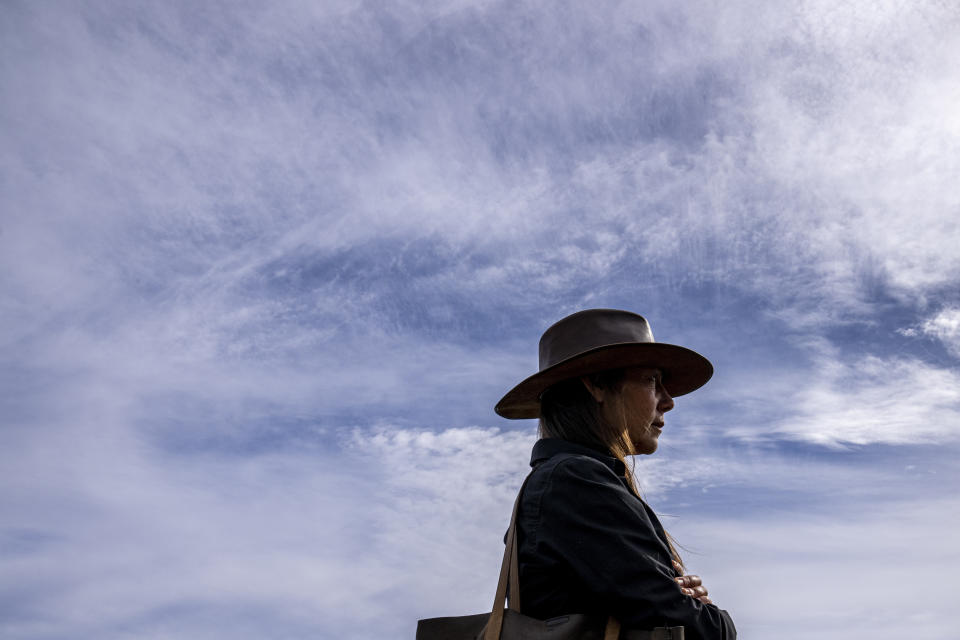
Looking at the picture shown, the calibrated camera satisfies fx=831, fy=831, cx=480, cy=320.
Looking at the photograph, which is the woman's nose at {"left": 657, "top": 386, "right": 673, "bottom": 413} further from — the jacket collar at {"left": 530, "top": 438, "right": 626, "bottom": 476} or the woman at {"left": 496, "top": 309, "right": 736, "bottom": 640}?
the jacket collar at {"left": 530, "top": 438, "right": 626, "bottom": 476}

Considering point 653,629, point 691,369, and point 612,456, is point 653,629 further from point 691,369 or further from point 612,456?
point 691,369

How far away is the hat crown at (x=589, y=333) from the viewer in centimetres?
447

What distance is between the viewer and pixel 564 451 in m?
3.88

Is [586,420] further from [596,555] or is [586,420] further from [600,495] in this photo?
[596,555]

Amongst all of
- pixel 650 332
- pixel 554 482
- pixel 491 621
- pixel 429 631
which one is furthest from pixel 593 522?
pixel 650 332

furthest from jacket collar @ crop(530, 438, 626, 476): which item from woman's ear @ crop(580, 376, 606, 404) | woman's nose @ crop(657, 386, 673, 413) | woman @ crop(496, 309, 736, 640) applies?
woman's nose @ crop(657, 386, 673, 413)

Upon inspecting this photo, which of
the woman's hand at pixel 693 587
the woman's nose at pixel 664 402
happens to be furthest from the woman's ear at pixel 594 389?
the woman's hand at pixel 693 587

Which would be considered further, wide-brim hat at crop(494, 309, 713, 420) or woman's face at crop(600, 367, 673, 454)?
wide-brim hat at crop(494, 309, 713, 420)

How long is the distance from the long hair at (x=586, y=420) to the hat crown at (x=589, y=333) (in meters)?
0.16

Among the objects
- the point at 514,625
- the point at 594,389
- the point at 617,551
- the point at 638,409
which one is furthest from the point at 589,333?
the point at 514,625

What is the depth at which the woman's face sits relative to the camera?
4.27 meters

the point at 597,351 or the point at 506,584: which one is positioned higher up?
the point at 597,351

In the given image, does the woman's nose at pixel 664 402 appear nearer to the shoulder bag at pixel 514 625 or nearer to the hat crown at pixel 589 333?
the hat crown at pixel 589 333

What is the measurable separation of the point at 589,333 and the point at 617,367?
237 mm
